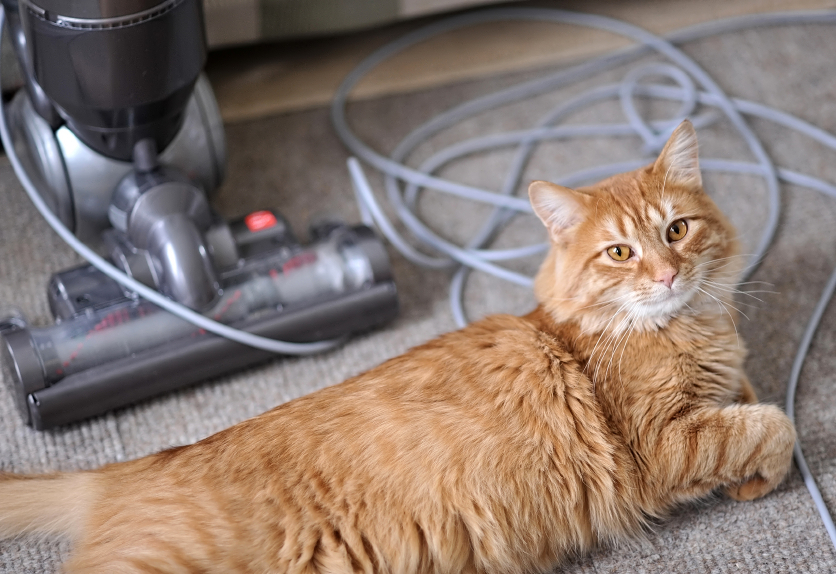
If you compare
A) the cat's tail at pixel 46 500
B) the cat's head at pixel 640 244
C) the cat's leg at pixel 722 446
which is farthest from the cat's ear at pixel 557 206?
the cat's tail at pixel 46 500

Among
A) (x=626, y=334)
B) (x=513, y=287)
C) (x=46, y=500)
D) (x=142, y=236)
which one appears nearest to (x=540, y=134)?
(x=513, y=287)

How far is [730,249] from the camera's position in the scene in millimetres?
1356

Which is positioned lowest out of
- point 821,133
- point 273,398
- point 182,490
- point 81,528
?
point 273,398

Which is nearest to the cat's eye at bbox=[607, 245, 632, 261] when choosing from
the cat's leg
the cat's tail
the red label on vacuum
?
the cat's leg

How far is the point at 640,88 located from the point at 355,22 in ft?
2.47

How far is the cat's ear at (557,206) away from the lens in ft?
4.16

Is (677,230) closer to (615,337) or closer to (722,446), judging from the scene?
(615,337)

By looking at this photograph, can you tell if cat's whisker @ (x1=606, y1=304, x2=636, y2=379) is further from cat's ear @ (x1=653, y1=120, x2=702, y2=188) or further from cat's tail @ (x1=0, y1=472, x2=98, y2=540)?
cat's tail @ (x1=0, y1=472, x2=98, y2=540)

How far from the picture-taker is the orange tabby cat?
3.67 feet

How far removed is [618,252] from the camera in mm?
1287

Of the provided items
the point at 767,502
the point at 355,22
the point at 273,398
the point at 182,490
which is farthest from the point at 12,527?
the point at 355,22

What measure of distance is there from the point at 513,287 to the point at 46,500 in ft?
3.22

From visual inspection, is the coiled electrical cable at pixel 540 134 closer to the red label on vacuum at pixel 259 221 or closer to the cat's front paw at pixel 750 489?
the red label on vacuum at pixel 259 221

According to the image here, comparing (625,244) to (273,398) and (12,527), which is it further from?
(12,527)
